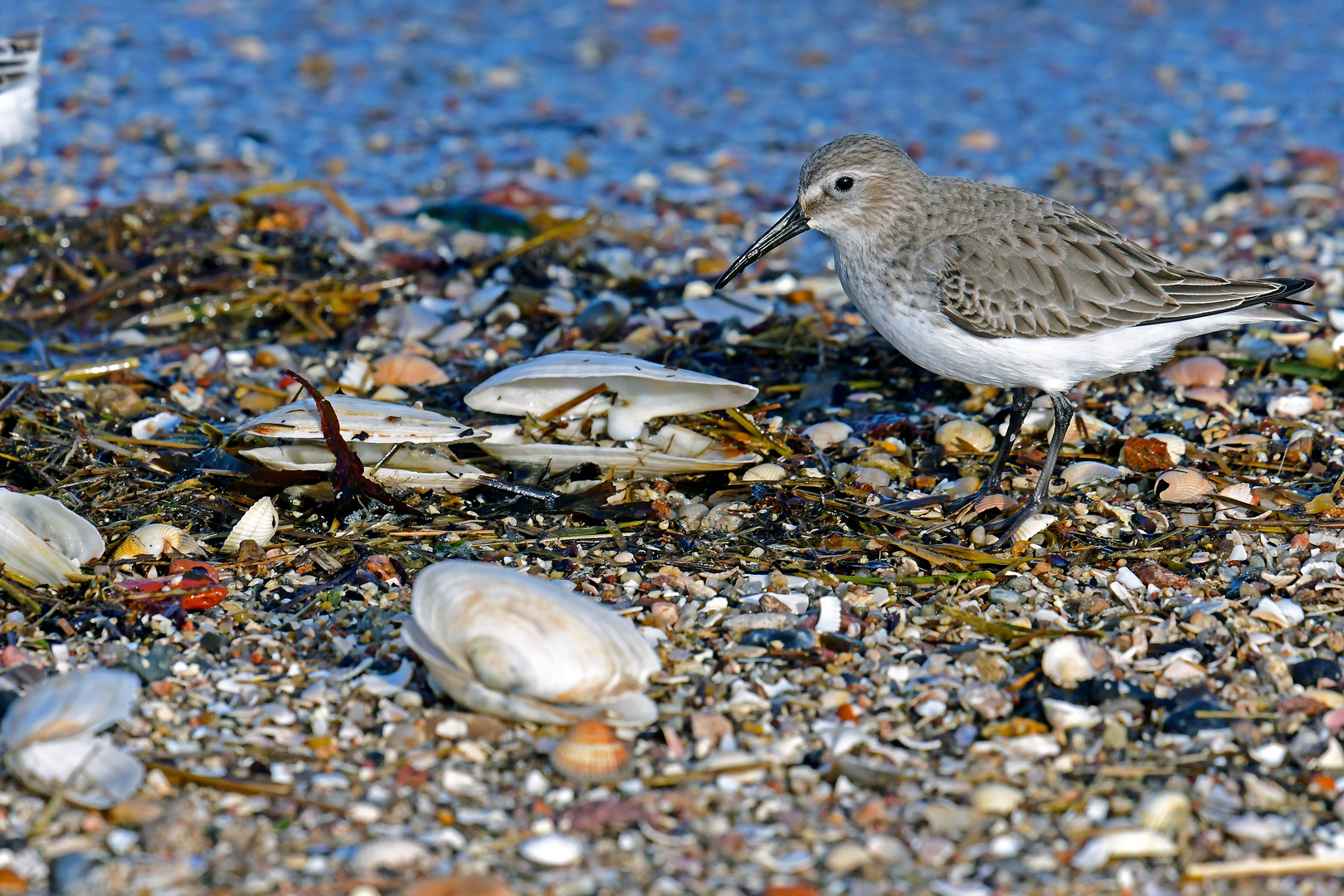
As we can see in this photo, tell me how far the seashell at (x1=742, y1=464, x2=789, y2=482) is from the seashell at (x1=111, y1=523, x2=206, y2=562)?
5.96 feet

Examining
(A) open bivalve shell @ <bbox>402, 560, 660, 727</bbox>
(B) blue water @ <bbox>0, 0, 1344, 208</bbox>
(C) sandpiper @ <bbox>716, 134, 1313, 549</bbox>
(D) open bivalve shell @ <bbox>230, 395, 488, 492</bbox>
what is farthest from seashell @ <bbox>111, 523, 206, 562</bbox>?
(B) blue water @ <bbox>0, 0, 1344, 208</bbox>

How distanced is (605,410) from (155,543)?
160 cm

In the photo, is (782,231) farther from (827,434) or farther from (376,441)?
(376,441)

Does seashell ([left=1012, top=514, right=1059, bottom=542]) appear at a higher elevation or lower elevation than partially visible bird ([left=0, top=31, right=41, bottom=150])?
lower

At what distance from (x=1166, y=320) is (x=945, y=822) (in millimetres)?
2324

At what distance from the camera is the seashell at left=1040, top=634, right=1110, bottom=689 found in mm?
3580

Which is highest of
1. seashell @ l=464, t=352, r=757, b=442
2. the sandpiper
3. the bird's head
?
the bird's head

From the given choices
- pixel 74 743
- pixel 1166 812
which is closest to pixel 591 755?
pixel 74 743

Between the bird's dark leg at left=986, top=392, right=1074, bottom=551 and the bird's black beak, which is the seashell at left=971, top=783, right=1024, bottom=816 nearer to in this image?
the bird's dark leg at left=986, top=392, right=1074, bottom=551

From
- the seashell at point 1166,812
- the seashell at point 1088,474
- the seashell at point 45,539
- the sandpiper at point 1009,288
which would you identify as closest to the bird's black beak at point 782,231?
the sandpiper at point 1009,288

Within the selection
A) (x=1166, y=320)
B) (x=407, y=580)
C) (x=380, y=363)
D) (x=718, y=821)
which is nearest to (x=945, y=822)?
(x=718, y=821)

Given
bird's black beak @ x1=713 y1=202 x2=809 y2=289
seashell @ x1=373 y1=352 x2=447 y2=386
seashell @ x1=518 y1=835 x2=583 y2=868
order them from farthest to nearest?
seashell @ x1=373 y1=352 x2=447 y2=386
bird's black beak @ x1=713 y1=202 x2=809 y2=289
seashell @ x1=518 y1=835 x2=583 y2=868

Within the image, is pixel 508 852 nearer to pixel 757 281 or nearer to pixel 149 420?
pixel 149 420

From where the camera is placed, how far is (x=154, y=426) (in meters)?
5.23
